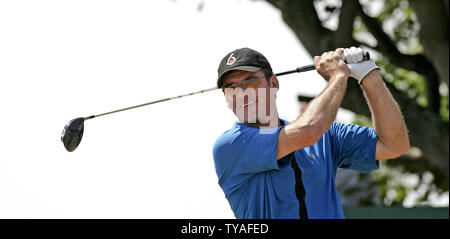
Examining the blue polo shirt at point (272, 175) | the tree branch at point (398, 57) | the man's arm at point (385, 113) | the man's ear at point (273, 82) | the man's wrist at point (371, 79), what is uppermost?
the tree branch at point (398, 57)

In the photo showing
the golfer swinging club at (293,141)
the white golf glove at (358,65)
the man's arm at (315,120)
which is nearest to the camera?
the man's arm at (315,120)

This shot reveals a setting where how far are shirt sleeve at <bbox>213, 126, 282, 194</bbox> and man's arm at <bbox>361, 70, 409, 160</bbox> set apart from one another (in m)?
0.51

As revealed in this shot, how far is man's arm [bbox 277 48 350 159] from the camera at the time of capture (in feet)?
10.1

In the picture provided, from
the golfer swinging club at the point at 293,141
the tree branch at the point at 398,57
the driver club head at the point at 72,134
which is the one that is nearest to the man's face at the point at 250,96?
the golfer swinging club at the point at 293,141

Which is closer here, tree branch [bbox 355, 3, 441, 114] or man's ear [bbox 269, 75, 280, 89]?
man's ear [bbox 269, 75, 280, 89]

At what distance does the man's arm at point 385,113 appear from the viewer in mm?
3338

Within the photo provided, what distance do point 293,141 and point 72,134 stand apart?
159 cm

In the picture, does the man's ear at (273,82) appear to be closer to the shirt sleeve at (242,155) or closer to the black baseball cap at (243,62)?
the black baseball cap at (243,62)

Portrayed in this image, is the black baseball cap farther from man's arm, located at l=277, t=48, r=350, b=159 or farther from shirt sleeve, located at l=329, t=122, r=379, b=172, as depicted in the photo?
shirt sleeve, located at l=329, t=122, r=379, b=172

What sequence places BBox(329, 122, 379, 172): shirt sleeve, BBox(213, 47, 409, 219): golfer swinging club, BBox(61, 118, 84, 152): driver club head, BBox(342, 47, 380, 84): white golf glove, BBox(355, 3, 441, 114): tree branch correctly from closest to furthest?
1. BBox(213, 47, 409, 219): golfer swinging club
2. BBox(342, 47, 380, 84): white golf glove
3. BBox(329, 122, 379, 172): shirt sleeve
4. BBox(61, 118, 84, 152): driver club head
5. BBox(355, 3, 441, 114): tree branch

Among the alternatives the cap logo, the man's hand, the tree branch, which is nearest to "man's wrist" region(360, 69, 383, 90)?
the man's hand
